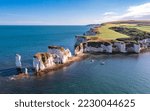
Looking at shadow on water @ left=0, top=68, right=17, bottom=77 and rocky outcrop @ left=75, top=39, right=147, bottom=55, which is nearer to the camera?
shadow on water @ left=0, top=68, right=17, bottom=77

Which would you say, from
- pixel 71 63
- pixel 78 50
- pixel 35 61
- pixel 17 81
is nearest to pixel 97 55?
pixel 78 50

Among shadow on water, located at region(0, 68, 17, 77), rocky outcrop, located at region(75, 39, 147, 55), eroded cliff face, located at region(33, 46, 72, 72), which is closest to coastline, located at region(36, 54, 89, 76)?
eroded cliff face, located at region(33, 46, 72, 72)

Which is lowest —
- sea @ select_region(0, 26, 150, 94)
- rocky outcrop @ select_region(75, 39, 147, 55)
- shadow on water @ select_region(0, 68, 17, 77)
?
sea @ select_region(0, 26, 150, 94)

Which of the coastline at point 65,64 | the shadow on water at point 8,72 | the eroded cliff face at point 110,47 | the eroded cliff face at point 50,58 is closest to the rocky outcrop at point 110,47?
the eroded cliff face at point 110,47

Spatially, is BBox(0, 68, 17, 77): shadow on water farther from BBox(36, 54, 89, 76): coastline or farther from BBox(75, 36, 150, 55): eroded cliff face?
BBox(75, 36, 150, 55): eroded cliff face

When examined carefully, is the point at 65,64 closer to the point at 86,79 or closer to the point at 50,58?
the point at 50,58

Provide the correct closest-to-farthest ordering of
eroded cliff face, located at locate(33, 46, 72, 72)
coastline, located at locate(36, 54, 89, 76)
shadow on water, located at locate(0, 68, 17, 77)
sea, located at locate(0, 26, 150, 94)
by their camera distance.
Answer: sea, located at locate(0, 26, 150, 94)
shadow on water, located at locate(0, 68, 17, 77)
coastline, located at locate(36, 54, 89, 76)
eroded cliff face, located at locate(33, 46, 72, 72)

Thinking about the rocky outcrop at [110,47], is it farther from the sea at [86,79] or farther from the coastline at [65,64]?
the sea at [86,79]

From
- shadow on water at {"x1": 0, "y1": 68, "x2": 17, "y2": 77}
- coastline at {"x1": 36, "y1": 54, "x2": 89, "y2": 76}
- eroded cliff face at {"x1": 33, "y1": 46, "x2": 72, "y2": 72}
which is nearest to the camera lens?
shadow on water at {"x1": 0, "y1": 68, "x2": 17, "y2": 77}

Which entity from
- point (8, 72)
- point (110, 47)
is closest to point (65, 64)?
point (8, 72)
